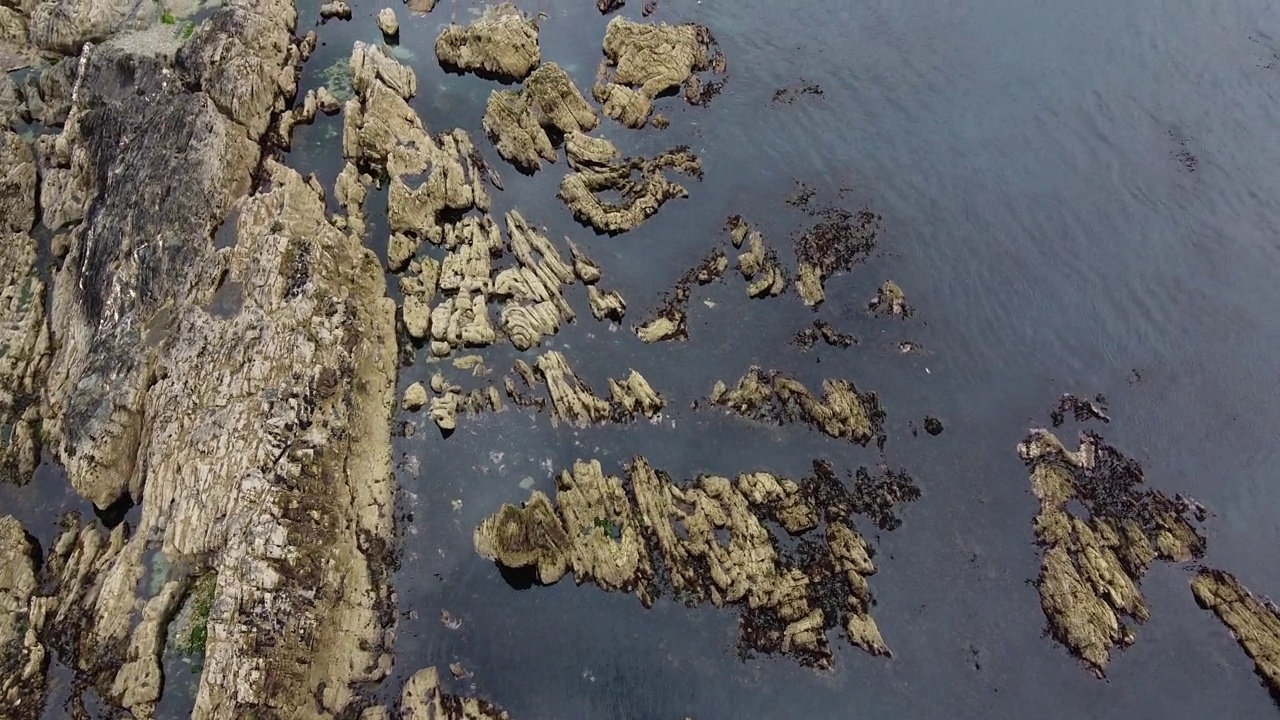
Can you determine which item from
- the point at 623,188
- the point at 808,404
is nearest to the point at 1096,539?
the point at 808,404

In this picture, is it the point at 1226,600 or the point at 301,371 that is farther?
the point at 301,371

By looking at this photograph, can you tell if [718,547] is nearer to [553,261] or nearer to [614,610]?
[614,610]

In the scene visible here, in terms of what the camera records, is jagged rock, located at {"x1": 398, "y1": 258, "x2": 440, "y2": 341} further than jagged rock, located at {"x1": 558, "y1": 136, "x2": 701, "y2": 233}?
No

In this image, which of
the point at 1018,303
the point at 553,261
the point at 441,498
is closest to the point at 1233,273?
the point at 1018,303

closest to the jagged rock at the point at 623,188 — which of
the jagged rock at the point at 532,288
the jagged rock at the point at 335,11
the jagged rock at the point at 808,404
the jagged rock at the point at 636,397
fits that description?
the jagged rock at the point at 532,288

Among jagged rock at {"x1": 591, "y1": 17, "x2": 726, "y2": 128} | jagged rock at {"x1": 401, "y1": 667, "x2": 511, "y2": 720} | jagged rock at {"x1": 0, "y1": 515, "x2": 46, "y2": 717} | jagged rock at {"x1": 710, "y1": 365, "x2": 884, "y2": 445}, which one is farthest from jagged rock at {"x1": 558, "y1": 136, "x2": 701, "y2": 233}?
jagged rock at {"x1": 0, "y1": 515, "x2": 46, "y2": 717}

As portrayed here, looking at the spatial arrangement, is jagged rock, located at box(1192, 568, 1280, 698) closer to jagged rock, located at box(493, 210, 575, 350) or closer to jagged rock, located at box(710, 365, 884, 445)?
jagged rock, located at box(710, 365, 884, 445)

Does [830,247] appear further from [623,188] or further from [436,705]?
[436,705]
